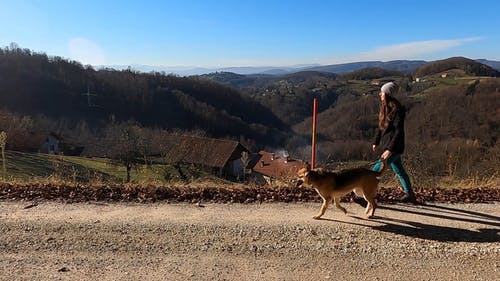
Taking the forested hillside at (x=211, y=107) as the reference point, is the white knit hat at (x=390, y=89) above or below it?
above

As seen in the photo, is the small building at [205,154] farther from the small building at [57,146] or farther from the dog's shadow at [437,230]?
the small building at [57,146]

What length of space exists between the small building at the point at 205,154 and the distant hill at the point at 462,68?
13091 centimetres

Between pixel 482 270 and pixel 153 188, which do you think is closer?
pixel 482 270

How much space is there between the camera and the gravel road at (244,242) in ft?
15.4

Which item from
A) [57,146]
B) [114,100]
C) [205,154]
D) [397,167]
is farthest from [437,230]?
[114,100]

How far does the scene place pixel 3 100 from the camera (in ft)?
330

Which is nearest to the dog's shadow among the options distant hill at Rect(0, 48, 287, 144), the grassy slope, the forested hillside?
the grassy slope

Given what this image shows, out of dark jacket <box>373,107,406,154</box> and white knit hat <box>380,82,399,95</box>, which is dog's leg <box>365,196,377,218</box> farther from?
white knit hat <box>380,82,399,95</box>

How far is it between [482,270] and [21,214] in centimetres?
632

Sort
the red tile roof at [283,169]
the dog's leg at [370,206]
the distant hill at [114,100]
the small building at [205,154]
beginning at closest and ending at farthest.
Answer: the dog's leg at [370,206], the red tile roof at [283,169], the small building at [205,154], the distant hill at [114,100]

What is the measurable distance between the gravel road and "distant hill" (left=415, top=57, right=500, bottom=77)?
527 ft

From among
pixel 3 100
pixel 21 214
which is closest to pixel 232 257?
pixel 21 214

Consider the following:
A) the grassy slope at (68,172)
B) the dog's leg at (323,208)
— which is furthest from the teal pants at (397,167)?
the grassy slope at (68,172)

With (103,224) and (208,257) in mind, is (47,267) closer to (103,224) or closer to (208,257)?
(103,224)
